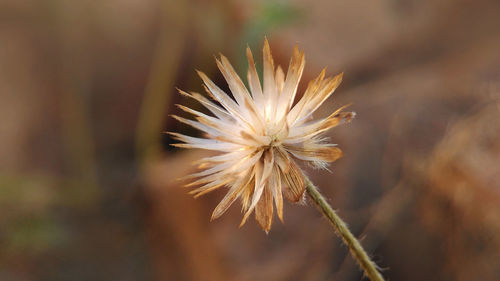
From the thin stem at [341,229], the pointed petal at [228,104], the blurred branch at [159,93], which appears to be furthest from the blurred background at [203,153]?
the thin stem at [341,229]

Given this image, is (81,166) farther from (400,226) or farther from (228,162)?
(228,162)

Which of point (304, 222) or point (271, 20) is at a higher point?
point (271, 20)

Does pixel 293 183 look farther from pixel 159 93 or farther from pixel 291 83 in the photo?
pixel 159 93

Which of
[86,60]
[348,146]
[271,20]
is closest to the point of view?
[348,146]

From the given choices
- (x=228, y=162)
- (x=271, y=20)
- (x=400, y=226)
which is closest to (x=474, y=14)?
(x=271, y=20)

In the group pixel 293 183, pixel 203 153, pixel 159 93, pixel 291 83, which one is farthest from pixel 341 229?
pixel 159 93

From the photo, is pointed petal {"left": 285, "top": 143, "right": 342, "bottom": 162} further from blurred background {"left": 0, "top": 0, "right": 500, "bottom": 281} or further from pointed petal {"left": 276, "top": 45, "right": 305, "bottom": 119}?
blurred background {"left": 0, "top": 0, "right": 500, "bottom": 281}
